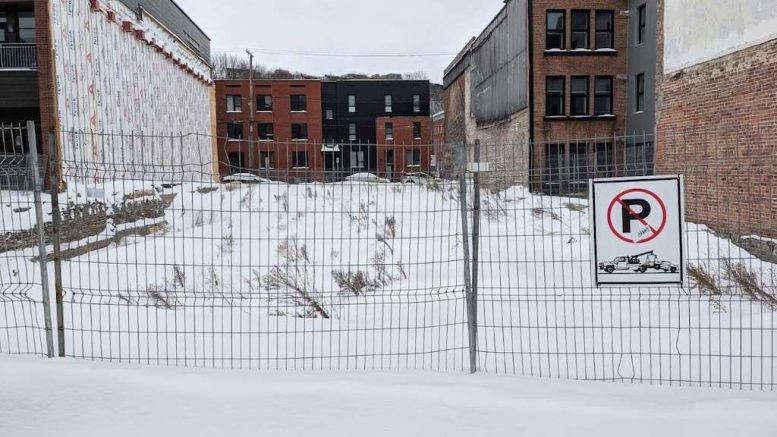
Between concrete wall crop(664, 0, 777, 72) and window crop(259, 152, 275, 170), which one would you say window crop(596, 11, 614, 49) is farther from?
window crop(259, 152, 275, 170)

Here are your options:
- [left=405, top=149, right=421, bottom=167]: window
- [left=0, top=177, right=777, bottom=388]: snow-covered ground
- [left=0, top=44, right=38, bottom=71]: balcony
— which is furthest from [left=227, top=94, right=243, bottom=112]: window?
[left=0, top=177, right=777, bottom=388]: snow-covered ground

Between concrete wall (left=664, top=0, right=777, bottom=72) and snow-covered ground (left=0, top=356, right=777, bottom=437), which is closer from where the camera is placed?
snow-covered ground (left=0, top=356, right=777, bottom=437)

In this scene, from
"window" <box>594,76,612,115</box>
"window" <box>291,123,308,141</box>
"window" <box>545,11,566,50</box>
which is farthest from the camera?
"window" <box>291,123,308,141</box>

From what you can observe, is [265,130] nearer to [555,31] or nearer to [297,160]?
[555,31]

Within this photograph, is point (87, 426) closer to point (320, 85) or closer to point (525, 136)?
point (525, 136)

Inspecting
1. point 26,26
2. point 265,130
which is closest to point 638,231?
point 26,26

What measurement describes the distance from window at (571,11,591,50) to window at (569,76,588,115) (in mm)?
1373

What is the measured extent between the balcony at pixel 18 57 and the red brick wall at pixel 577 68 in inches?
729

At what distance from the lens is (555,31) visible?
25188mm

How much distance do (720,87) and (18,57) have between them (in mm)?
20782

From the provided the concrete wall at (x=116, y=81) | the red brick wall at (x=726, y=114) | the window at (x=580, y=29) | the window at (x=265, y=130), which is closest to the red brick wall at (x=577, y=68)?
the window at (x=580, y=29)

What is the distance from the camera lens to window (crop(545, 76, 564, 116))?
25500 millimetres

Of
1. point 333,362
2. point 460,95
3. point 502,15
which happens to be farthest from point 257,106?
point 333,362

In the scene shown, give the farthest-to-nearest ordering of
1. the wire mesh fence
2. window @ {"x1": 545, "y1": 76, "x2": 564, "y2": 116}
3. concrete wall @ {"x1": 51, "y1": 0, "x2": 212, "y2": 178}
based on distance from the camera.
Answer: window @ {"x1": 545, "y1": 76, "x2": 564, "y2": 116}, concrete wall @ {"x1": 51, "y1": 0, "x2": 212, "y2": 178}, the wire mesh fence
